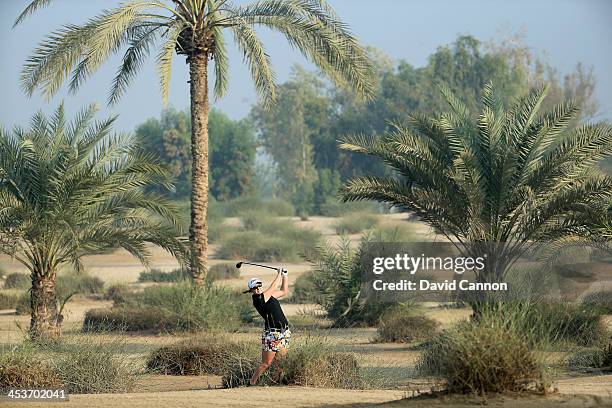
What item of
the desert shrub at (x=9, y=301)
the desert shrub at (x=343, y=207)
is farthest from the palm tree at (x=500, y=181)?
the desert shrub at (x=343, y=207)

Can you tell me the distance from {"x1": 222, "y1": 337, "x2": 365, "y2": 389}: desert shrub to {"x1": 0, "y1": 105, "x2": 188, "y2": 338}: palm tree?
246 inches

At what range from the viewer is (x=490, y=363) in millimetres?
10570

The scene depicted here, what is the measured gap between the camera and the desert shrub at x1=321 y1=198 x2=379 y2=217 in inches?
2589

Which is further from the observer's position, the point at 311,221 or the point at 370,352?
the point at 311,221

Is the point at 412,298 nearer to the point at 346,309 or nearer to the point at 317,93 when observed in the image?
the point at 346,309

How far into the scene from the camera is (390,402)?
11.0 meters

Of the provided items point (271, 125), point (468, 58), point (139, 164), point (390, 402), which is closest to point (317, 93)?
point (271, 125)

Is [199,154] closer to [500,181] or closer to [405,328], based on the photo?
[405,328]

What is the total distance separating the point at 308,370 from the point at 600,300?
10.1 metres

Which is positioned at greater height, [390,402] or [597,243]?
[597,243]

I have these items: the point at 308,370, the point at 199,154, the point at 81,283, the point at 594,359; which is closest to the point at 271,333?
the point at 308,370

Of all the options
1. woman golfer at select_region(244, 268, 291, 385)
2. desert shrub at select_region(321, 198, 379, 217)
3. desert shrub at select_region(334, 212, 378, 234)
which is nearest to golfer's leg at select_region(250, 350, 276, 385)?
woman golfer at select_region(244, 268, 291, 385)

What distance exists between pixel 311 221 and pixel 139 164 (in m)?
45.6

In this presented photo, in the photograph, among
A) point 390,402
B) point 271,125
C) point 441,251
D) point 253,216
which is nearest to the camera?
point 390,402
